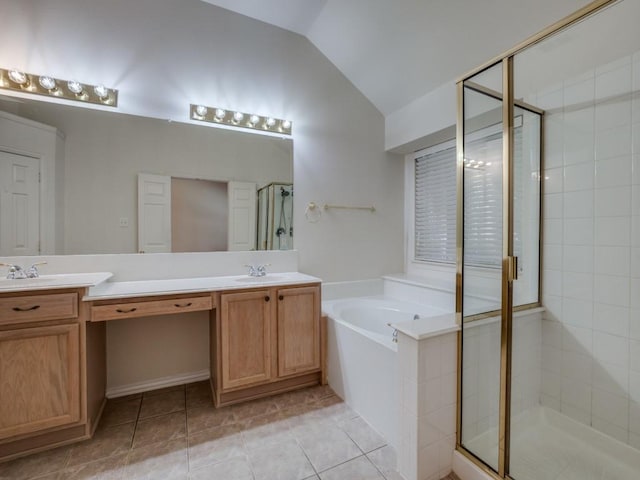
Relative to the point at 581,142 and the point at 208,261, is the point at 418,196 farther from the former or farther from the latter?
the point at 208,261

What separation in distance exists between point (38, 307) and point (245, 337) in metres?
1.12

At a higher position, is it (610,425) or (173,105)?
(173,105)

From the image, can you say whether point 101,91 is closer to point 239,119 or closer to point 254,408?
point 239,119

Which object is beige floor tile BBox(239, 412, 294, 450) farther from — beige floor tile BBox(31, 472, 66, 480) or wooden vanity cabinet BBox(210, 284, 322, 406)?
beige floor tile BBox(31, 472, 66, 480)

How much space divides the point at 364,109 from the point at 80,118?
240 cm

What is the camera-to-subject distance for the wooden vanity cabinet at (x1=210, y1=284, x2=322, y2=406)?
6.55ft

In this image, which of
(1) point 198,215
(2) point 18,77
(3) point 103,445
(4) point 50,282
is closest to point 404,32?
(1) point 198,215

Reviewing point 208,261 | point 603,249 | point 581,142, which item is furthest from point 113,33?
point 603,249

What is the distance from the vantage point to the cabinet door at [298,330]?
216cm

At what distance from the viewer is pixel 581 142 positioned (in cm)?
179

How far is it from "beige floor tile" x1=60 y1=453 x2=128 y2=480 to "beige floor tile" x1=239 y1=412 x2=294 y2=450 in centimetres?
62

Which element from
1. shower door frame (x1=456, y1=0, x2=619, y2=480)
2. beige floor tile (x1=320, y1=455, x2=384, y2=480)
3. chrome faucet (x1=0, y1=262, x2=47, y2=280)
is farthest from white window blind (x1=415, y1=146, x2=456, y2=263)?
chrome faucet (x1=0, y1=262, x2=47, y2=280)

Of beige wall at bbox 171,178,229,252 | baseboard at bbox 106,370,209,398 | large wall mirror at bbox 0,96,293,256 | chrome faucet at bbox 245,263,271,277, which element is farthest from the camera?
chrome faucet at bbox 245,263,271,277

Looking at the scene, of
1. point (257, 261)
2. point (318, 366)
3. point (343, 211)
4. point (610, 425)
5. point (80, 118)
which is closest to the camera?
point (610, 425)
